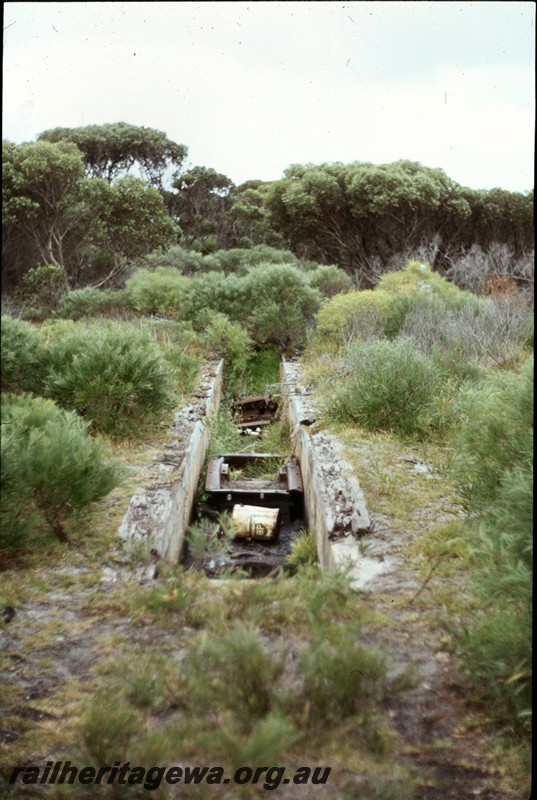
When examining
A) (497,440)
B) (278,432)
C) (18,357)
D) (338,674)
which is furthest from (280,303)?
(338,674)

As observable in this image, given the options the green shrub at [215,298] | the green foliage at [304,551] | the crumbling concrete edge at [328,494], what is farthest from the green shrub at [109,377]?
the green shrub at [215,298]

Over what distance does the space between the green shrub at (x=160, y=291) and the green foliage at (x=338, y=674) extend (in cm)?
916

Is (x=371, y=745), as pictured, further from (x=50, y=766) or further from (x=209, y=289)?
(x=209, y=289)

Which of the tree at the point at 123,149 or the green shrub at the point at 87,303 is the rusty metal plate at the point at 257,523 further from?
the tree at the point at 123,149

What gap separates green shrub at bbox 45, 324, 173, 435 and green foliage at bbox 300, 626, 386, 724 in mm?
2413

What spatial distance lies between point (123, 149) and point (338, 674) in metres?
2.87

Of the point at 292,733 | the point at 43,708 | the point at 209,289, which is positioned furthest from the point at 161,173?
the point at 209,289

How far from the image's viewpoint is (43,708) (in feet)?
6.95

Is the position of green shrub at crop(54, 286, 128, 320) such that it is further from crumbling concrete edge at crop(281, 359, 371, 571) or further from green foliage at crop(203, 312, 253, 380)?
crumbling concrete edge at crop(281, 359, 371, 571)

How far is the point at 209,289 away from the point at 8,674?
9.90 metres

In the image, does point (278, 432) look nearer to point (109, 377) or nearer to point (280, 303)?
point (109, 377)

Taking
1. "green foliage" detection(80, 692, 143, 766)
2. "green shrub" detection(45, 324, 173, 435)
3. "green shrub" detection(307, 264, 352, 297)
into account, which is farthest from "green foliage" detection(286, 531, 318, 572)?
"green shrub" detection(307, 264, 352, 297)

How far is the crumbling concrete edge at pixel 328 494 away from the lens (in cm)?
359

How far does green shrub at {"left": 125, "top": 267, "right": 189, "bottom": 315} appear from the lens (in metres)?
10.8
